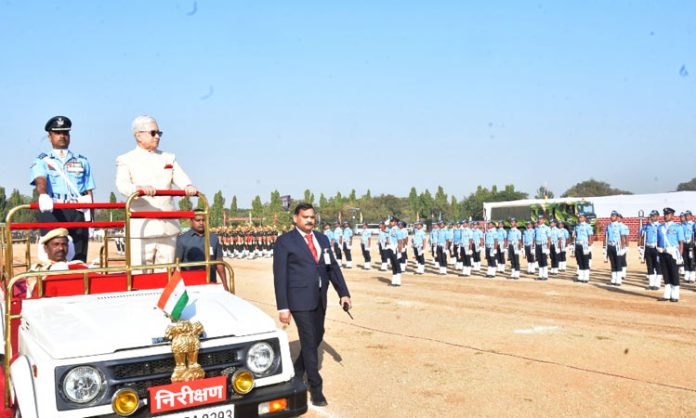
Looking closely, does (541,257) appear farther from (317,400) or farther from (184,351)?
(184,351)

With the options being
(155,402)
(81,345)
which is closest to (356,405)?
(155,402)

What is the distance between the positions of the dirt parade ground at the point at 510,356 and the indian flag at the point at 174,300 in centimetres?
224

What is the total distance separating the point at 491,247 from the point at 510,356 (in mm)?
12903

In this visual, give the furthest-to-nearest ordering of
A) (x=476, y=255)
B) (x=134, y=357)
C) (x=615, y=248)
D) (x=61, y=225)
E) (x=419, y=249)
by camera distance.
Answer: (x=476, y=255), (x=419, y=249), (x=615, y=248), (x=61, y=225), (x=134, y=357)

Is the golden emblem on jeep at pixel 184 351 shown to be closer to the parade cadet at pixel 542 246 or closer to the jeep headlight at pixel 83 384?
the jeep headlight at pixel 83 384

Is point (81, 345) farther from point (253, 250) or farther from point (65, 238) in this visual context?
point (253, 250)

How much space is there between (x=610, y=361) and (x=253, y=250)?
97.8 ft

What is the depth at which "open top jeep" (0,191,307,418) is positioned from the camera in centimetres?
325

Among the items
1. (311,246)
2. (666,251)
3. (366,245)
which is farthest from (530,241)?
(311,246)

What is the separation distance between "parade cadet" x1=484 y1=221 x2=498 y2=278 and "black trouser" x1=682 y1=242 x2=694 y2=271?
559 cm

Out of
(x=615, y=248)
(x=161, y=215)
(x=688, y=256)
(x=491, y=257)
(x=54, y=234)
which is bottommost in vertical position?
(x=491, y=257)

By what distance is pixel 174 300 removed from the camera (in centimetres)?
362

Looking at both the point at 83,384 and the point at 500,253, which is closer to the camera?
the point at 83,384

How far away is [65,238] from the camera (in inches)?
204
